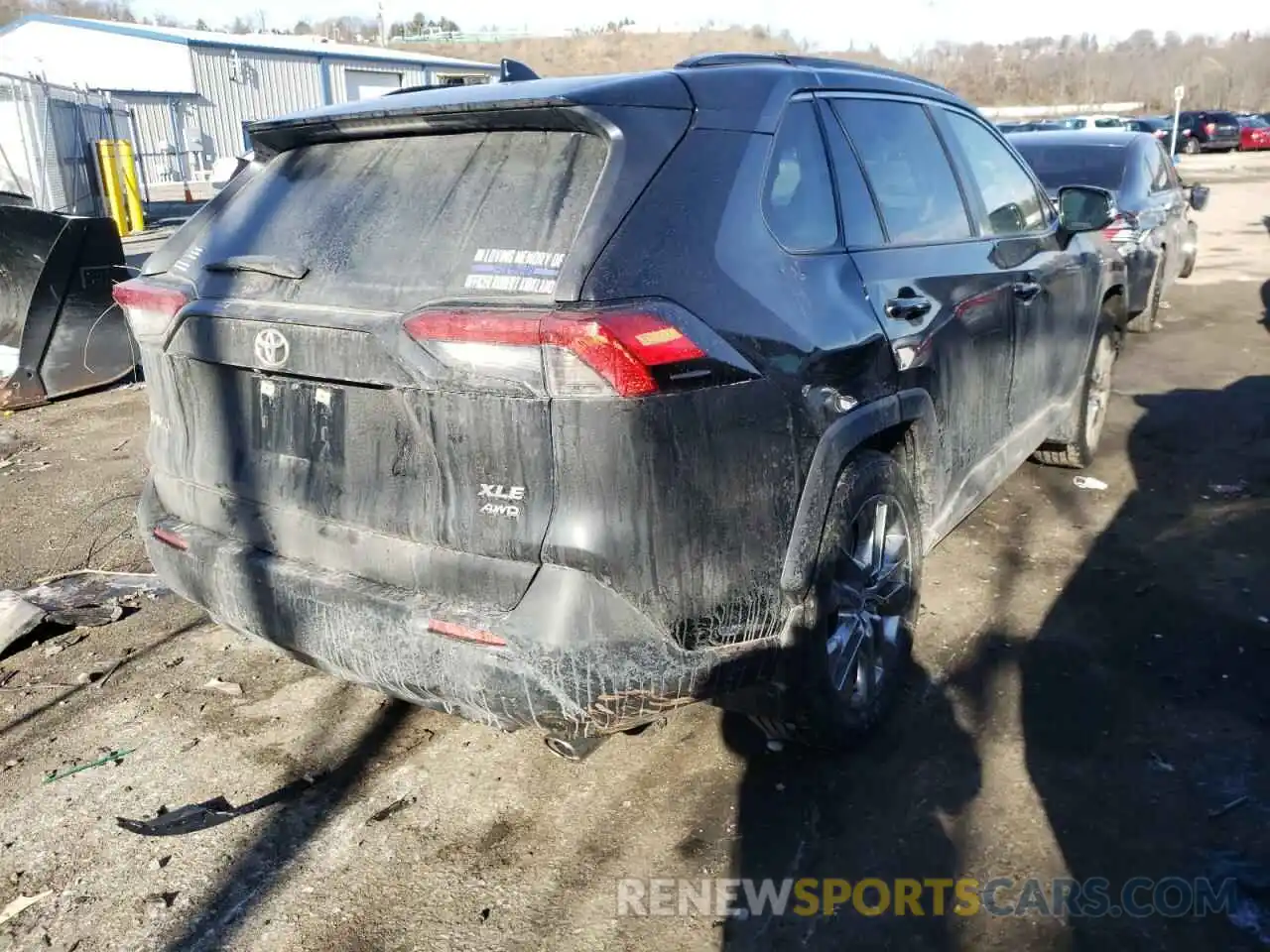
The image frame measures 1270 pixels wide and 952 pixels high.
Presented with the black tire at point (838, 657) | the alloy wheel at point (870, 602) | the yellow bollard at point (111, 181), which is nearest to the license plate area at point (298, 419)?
the black tire at point (838, 657)

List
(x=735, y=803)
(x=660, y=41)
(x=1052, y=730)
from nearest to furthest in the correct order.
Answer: (x=735, y=803) < (x=1052, y=730) < (x=660, y=41)

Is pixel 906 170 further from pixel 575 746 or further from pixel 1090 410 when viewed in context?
pixel 1090 410

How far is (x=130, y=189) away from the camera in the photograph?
18.8 m

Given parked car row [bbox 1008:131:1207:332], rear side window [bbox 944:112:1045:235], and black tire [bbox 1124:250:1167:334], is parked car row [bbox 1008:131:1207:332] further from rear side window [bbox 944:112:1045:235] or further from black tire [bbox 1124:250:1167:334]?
rear side window [bbox 944:112:1045:235]

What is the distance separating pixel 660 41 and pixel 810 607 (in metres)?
107

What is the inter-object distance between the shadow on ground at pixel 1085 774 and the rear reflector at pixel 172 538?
1779 mm

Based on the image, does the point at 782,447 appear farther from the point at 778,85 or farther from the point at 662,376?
the point at 778,85

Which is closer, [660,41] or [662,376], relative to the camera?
[662,376]

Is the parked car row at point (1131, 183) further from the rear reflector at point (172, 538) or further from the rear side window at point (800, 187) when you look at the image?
the rear reflector at point (172, 538)

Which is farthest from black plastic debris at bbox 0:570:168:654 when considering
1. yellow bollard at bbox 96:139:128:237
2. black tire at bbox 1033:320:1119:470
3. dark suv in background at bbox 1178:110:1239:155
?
dark suv in background at bbox 1178:110:1239:155

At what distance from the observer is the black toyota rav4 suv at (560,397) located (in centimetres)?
230

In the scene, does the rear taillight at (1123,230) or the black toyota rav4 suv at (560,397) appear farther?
the rear taillight at (1123,230)

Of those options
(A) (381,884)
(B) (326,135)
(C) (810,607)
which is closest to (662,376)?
(C) (810,607)

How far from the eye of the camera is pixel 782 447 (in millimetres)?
2637
